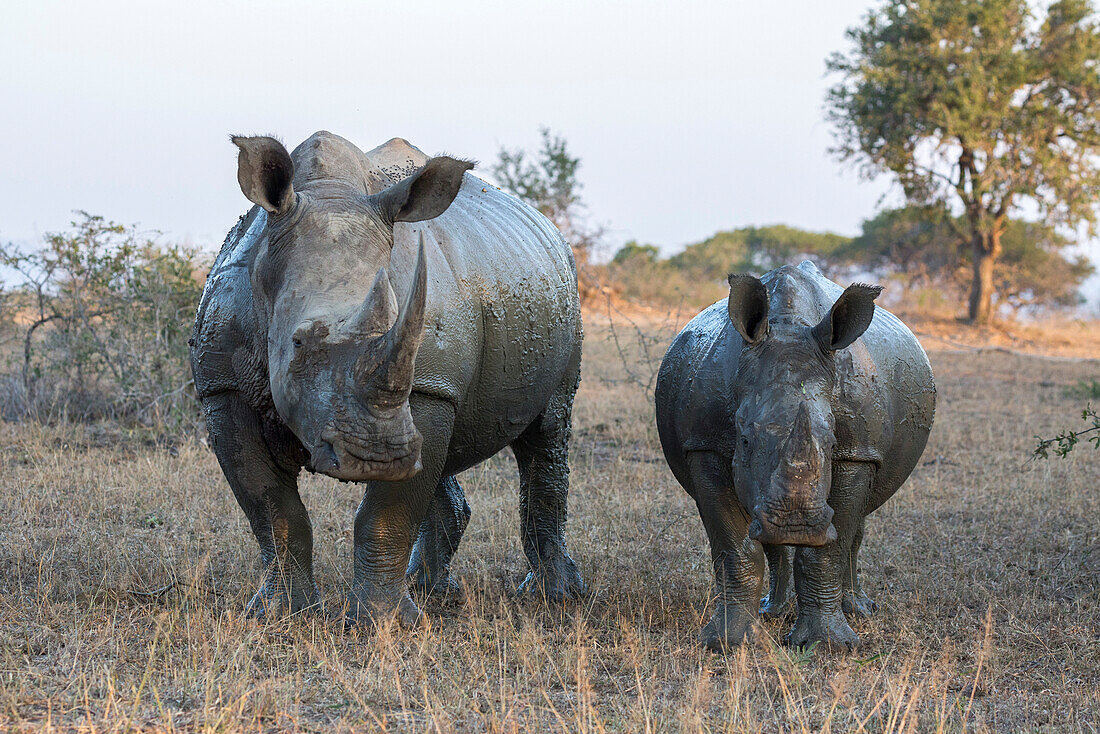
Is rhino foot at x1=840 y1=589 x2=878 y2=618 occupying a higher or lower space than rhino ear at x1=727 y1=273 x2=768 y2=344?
lower

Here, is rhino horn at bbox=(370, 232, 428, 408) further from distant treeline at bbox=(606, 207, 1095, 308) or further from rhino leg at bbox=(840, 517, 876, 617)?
distant treeline at bbox=(606, 207, 1095, 308)

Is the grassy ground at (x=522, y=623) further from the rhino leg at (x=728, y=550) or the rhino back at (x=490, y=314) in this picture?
the rhino back at (x=490, y=314)

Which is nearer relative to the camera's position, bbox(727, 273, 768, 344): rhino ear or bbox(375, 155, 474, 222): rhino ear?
bbox(375, 155, 474, 222): rhino ear

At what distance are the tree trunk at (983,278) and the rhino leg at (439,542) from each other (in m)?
21.5

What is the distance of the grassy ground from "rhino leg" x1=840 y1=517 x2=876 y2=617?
0.09 m

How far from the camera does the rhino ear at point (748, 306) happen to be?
171 inches

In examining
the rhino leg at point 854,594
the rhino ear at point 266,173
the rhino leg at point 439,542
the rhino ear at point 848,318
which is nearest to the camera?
the rhino ear at point 266,173

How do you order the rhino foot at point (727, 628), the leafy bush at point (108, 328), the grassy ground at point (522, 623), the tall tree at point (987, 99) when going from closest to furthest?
the grassy ground at point (522, 623)
the rhino foot at point (727, 628)
the leafy bush at point (108, 328)
the tall tree at point (987, 99)

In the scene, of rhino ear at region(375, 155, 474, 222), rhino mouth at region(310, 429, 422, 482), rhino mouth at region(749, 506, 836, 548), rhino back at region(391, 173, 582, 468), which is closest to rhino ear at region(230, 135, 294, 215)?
rhino ear at region(375, 155, 474, 222)

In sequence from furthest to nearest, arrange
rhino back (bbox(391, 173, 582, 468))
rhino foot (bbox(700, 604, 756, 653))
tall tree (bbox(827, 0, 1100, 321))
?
tall tree (bbox(827, 0, 1100, 321)) → rhino foot (bbox(700, 604, 756, 653)) → rhino back (bbox(391, 173, 582, 468))

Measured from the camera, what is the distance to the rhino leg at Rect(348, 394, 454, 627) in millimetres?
4359

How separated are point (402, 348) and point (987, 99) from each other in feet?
72.5

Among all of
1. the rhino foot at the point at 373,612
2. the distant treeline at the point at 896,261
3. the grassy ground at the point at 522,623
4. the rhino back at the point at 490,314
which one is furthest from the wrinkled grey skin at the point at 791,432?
the distant treeline at the point at 896,261

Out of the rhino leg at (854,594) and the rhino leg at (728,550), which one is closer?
the rhino leg at (728,550)
